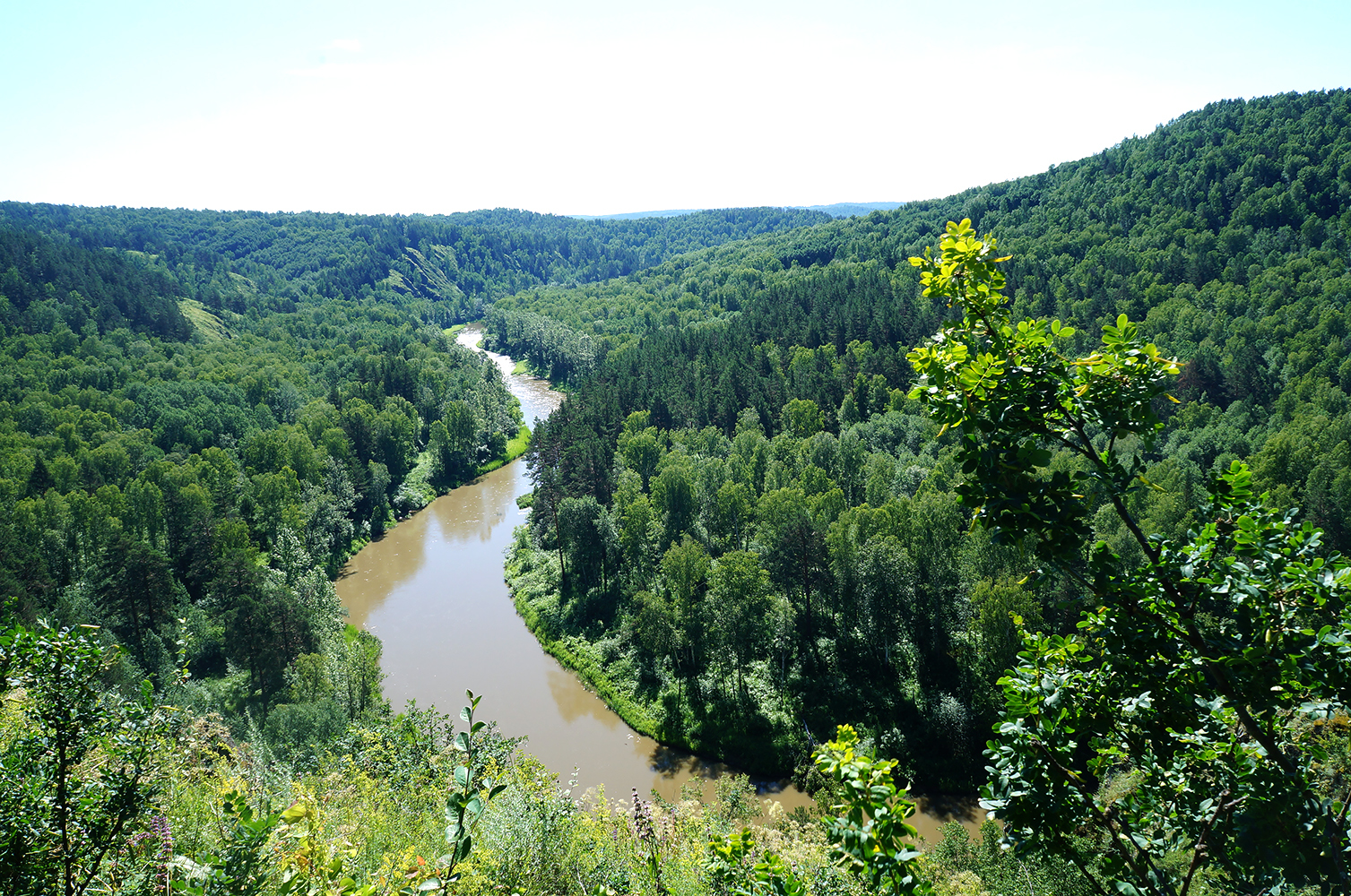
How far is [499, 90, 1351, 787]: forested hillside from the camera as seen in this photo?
33969 millimetres

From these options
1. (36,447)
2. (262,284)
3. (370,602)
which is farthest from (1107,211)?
(262,284)

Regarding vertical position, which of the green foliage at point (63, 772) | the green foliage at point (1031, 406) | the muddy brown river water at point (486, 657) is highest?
the green foliage at point (1031, 406)

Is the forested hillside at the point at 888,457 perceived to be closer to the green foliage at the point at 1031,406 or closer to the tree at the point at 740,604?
the tree at the point at 740,604

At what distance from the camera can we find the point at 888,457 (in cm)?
5009

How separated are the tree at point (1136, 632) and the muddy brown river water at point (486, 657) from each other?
16318 mm

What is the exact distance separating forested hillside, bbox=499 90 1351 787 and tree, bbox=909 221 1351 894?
1.72 ft

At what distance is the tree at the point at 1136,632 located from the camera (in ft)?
13.5

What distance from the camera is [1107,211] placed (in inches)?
4031

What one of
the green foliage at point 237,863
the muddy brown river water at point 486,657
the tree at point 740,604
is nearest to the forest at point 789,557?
the green foliage at point 237,863

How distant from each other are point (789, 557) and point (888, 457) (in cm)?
1610

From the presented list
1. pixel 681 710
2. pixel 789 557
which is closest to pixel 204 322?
pixel 681 710

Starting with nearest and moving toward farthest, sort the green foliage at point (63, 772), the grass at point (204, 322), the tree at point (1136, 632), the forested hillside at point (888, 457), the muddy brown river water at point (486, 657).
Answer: the tree at point (1136, 632) < the green foliage at point (63, 772) < the muddy brown river water at point (486, 657) < the forested hillside at point (888, 457) < the grass at point (204, 322)

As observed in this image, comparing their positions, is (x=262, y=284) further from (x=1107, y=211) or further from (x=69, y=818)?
(x=69, y=818)

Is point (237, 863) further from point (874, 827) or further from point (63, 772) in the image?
point (874, 827)
